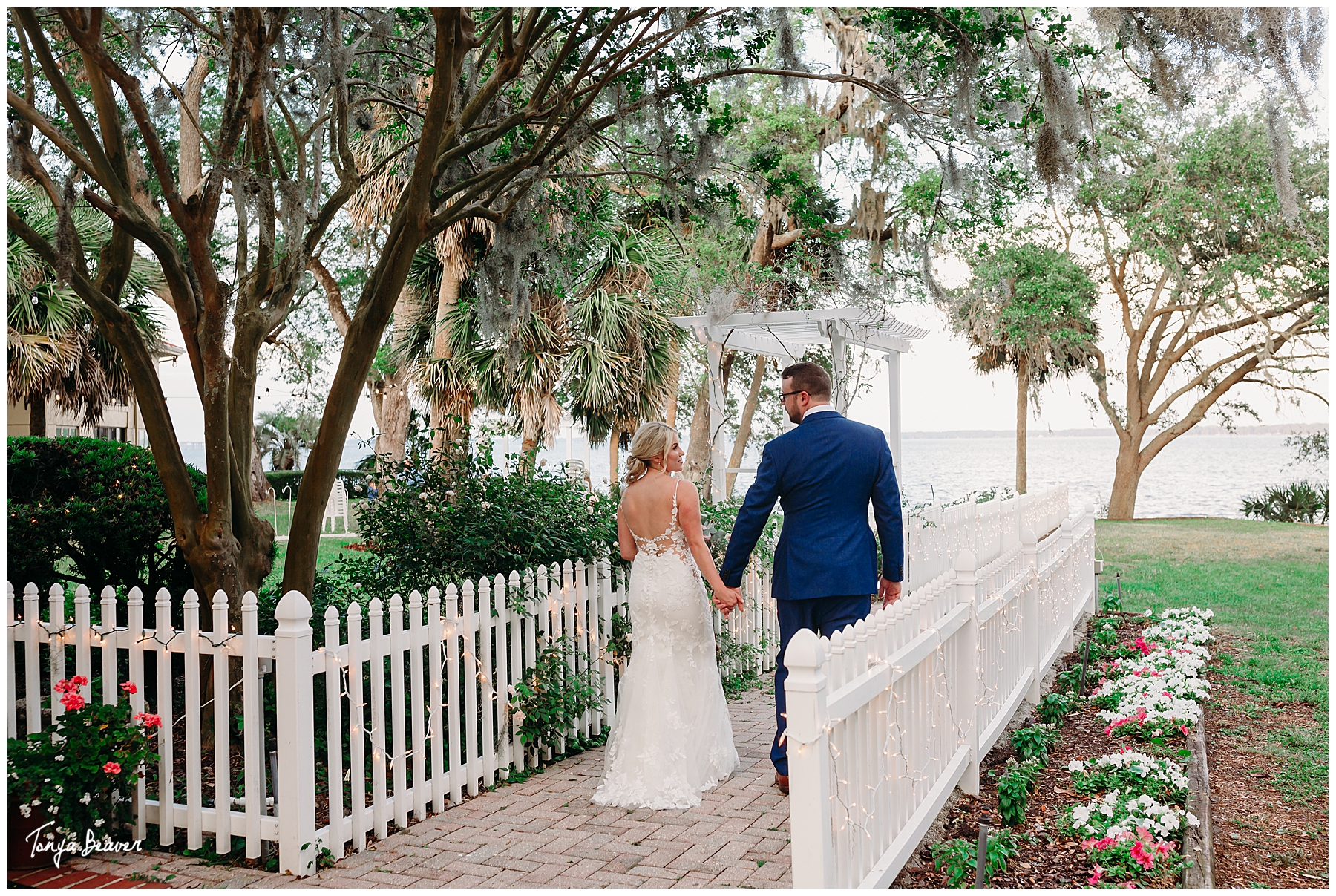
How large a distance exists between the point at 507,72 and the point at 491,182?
64 cm

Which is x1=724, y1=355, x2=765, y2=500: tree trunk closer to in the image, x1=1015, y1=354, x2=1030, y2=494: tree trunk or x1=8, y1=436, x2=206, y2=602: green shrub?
x1=1015, y1=354, x2=1030, y2=494: tree trunk

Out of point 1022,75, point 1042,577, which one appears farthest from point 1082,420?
point 1022,75

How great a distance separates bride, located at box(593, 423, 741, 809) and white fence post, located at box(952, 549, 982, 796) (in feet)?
3.41

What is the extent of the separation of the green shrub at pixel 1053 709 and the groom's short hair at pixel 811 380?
287 cm

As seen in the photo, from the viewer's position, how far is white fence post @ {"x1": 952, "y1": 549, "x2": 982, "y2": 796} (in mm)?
4582

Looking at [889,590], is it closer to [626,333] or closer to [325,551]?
[626,333]

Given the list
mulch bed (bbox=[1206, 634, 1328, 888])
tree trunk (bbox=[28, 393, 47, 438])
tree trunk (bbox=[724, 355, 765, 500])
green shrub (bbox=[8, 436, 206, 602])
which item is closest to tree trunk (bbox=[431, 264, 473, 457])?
tree trunk (bbox=[28, 393, 47, 438])

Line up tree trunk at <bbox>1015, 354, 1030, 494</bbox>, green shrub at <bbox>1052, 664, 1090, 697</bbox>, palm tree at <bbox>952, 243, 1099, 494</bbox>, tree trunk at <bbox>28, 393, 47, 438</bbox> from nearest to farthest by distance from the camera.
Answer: green shrub at <bbox>1052, 664, 1090, 697</bbox>
tree trunk at <bbox>28, 393, 47, 438</bbox>
palm tree at <bbox>952, 243, 1099, 494</bbox>
tree trunk at <bbox>1015, 354, 1030, 494</bbox>

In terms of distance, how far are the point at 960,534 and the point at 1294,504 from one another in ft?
66.8

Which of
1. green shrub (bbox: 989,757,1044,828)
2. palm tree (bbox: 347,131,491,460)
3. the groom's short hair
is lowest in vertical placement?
green shrub (bbox: 989,757,1044,828)

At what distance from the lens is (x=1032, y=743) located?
5.45 metres

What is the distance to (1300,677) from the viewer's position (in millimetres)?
7699

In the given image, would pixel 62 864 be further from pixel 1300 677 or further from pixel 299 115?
pixel 1300 677

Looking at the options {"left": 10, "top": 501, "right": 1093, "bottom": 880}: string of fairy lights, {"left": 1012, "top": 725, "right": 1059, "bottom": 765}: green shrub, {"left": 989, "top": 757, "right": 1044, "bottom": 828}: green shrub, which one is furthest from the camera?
{"left": 1012, "top": 725, "right": 1059, "bottom": 765}: green shrub
